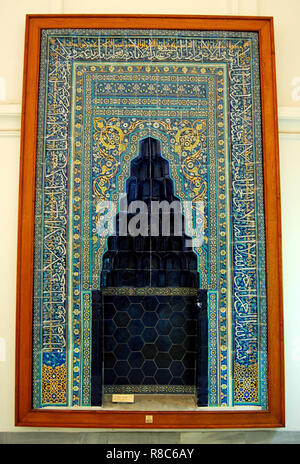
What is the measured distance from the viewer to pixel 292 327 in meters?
1.82

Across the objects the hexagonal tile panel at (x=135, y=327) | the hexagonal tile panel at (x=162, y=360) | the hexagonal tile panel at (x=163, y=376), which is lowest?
the hexagonal tile panel at (x=163, y=376)

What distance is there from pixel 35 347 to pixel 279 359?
1304 mm

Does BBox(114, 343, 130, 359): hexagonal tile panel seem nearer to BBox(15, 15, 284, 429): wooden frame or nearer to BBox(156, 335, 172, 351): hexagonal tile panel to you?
BBox(156, 335, 172, 351): hexagonal tile panel

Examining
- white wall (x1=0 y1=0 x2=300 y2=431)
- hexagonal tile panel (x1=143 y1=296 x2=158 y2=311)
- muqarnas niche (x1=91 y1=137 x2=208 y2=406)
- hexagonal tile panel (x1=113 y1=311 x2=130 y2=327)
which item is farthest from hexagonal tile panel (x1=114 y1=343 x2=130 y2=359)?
white wall (x1=0 y1=0 x2=300 y2=431)

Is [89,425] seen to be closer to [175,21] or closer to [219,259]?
Answer: [219,259]

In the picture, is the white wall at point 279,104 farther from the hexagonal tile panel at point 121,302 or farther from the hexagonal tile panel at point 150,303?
the hexagonal tile panel at point 150,303

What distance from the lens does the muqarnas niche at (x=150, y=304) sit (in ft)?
5.95

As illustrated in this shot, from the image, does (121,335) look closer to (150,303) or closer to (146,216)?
(150,303)

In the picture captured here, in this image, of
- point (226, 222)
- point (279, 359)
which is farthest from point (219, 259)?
point (279, 359)

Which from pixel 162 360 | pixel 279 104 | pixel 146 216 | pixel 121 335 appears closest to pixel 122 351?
pixel 121 335

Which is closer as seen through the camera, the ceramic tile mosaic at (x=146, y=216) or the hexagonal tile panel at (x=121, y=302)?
the ceramic tile mosaic at (x=146, y=216)

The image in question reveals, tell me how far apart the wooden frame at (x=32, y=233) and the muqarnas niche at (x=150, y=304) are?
0.19 meters

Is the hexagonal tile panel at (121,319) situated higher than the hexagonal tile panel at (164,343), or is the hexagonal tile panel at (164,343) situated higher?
the hexagonal tile panel at (121,319)

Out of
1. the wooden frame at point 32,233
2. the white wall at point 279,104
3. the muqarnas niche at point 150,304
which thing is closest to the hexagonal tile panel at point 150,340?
the muqarnas niche at point 150,304
